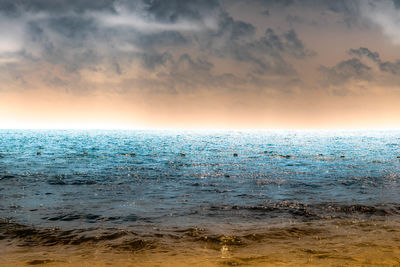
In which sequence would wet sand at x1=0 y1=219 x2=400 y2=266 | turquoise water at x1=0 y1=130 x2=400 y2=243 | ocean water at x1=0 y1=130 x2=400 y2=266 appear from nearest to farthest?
wet sand at x1=0 y1=219 x2=400 y2=266 < ocean water at x1=0 y1=130 x2=400 y2=266 < turquoise water at x1=0 y1=130 x2=400 y2=243

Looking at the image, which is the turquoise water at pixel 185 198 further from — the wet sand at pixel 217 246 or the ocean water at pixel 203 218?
the wet sand at pixel 217 246

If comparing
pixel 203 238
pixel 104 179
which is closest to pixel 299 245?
pixel 203 238

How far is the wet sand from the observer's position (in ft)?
27.3

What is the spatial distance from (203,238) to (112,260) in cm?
333

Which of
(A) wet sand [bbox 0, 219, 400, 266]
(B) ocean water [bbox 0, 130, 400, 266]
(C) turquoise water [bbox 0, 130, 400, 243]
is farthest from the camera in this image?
(C) turquoise water [bbox 0, 130, 400, 243]

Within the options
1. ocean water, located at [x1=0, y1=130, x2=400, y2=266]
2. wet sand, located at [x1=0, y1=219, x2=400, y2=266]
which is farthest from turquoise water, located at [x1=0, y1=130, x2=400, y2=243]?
wet sand, located at [x1=0, y1=219, x2=400, y2=266]

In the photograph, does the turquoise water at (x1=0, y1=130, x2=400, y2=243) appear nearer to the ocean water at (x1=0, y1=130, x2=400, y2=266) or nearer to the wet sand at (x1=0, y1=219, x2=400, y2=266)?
the ocean water at (x1=0, y1=130, x2=400, y2=266)

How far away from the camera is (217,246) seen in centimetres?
955

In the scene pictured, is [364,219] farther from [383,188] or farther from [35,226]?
[35,226]

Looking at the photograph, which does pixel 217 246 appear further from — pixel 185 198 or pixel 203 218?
pixel 185 198

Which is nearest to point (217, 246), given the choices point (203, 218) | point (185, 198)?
point (203, 218)

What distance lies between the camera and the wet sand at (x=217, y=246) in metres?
8.32

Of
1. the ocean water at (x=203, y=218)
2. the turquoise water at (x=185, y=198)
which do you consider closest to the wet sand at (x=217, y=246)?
the ocean water at (x=203, y=218)

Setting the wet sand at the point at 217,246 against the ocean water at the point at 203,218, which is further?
the ocean water at the point at 203,218
